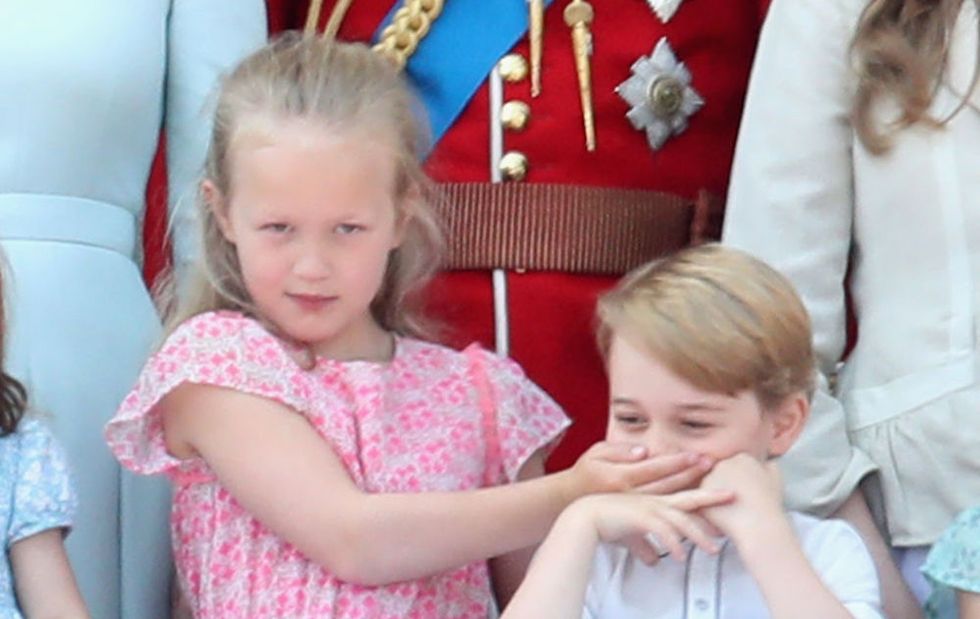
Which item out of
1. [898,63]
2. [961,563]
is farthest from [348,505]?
[898,63]

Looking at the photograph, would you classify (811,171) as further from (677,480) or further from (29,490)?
(29,490)

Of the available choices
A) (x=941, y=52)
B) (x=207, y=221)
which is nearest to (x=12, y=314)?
(x=207, y=221)

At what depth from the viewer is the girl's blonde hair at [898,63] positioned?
7.41ft

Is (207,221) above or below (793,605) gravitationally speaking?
above

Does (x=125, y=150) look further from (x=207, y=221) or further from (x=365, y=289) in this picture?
(x=365, y=289)

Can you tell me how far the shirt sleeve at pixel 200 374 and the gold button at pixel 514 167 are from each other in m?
0.32

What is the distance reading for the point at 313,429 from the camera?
2182 mm

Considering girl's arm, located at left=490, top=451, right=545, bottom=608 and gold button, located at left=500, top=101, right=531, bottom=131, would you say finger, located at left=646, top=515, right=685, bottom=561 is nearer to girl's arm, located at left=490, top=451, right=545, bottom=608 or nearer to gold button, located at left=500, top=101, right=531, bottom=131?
girl's arm, located at left=490, top=451, right=545, bottom=608

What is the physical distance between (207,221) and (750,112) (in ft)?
1.66

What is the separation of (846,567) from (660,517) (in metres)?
0.17

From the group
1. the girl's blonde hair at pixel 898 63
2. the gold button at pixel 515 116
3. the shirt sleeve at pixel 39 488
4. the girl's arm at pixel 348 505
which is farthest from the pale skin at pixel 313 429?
the girl's blonde hair at pixel 898 63

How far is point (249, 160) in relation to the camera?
2207 millimetres

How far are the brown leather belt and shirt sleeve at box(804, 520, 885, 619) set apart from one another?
16.0 inches

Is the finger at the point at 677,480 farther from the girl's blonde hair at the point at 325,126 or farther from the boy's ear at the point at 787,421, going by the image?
the girl's blonde hair at the point at 325,126
